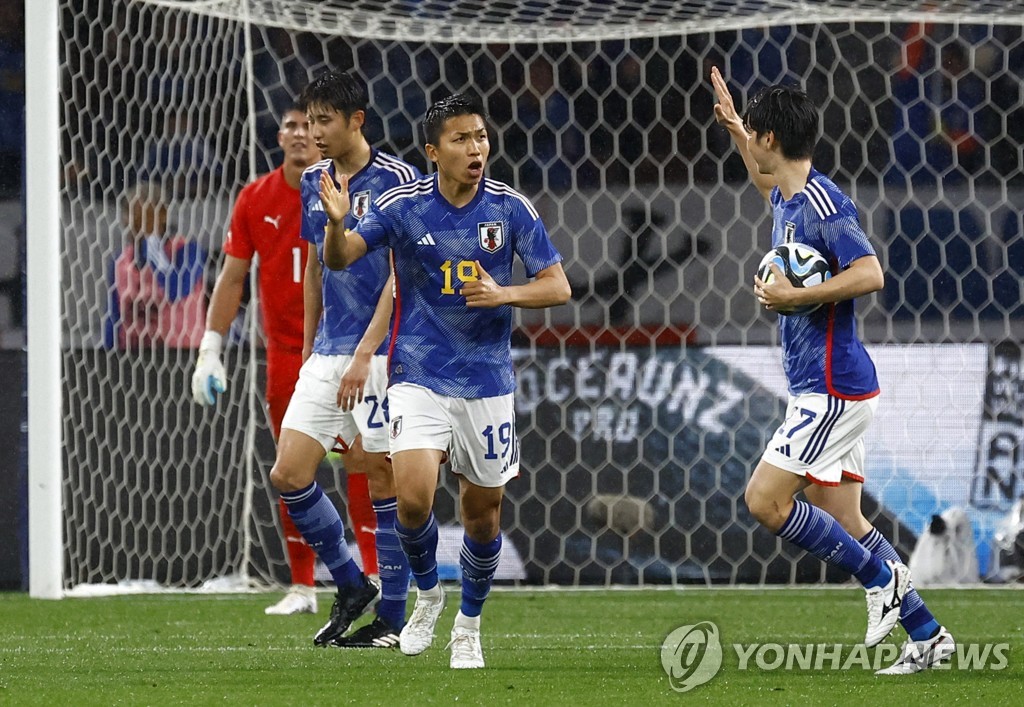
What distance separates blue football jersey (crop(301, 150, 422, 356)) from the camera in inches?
202

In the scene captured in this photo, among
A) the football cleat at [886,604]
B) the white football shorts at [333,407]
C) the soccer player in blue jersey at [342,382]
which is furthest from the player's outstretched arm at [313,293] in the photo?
the football cleat at [886,604]

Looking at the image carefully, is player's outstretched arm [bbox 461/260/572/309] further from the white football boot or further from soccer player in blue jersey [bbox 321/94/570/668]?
the white football boot

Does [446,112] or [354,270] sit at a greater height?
[446,112]

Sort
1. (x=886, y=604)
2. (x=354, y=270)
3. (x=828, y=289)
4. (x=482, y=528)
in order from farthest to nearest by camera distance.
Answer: (x=354, y=270) → (x=482, y=528) → (x=886, y=604) → (x=828, y=289)

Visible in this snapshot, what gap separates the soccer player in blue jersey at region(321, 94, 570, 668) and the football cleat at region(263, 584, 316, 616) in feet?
6.11

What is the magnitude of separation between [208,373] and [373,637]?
172cm

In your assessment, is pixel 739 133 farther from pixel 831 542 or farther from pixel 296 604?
pixel 296 604

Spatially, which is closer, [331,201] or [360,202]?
[331,201]

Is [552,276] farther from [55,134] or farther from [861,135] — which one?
[861,135]

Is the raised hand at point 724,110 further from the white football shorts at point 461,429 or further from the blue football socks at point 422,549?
the blue football socks at point 422,549

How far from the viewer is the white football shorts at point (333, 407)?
5.16 metres

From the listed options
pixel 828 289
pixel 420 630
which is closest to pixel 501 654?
pixel 420 630

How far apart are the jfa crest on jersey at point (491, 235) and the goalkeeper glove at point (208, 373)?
209 centimetres

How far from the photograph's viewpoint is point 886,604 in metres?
4.27
